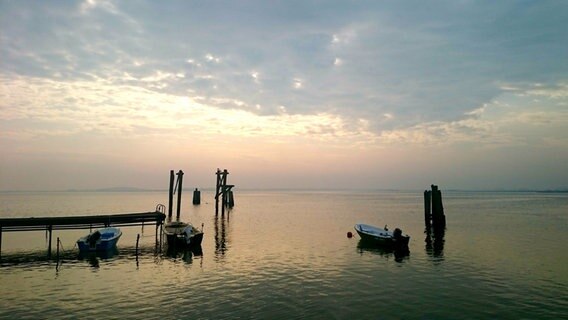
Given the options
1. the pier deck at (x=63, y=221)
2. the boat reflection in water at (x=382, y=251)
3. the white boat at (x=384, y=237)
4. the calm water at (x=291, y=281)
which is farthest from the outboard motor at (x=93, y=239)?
the white boat at (x=384, y=237)

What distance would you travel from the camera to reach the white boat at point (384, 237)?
1374 inches

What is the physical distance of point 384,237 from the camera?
35969 mm

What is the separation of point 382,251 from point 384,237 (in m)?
1.89

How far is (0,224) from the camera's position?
32250 millimetres

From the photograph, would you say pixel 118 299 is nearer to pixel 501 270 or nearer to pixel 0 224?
pixel 0 224

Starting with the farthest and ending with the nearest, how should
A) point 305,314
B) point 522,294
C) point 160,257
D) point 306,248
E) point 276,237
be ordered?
point 276,237, point 306,248, point 160,257, point 522,294, point 305,314

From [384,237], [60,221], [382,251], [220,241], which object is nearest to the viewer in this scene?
[60,221]

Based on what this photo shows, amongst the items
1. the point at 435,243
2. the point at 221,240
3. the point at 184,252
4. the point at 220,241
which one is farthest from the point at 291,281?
the point at 435,243

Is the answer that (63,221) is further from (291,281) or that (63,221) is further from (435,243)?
(435,243)

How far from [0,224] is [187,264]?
1801 cm

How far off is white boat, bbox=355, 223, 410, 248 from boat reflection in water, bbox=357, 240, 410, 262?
42 centimetres

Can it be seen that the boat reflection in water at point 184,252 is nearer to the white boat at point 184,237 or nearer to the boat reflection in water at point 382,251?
the white boat at point 184,237

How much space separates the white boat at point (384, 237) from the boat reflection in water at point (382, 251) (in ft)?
1.39

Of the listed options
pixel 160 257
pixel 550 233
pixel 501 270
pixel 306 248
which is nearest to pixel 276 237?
pixel 306 248
